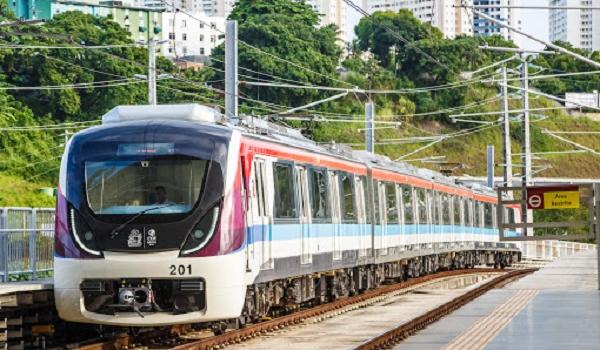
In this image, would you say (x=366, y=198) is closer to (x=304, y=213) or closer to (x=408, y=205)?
(x=408, y=205)

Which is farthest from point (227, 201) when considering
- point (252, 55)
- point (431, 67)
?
point (431, 67)

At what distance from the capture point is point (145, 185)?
21453 mm

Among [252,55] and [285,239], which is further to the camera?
[252,55]

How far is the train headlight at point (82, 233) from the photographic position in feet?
68.9

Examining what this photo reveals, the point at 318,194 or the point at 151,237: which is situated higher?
the point at 318,194

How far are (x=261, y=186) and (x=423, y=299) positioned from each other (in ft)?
41.6

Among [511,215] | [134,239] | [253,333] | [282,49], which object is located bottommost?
[253,333]

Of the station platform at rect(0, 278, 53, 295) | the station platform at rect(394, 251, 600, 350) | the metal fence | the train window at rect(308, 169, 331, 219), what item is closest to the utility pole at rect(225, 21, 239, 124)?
the train window at rect(308, 169, 331, 219)


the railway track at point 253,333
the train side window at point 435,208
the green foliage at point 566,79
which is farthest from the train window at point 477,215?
the green foliage at point 566,79

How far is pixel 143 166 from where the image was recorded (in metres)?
21.5

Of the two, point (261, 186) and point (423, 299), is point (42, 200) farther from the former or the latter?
point (261, 186)

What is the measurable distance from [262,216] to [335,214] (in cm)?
722

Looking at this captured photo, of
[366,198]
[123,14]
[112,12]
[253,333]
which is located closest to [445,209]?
[366,198]

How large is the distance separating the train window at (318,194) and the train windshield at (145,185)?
6878 mm
